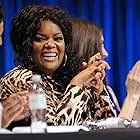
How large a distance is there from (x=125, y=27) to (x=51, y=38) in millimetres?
1955

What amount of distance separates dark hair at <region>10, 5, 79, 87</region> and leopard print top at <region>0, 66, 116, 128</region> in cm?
5

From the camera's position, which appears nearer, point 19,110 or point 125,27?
point 19,110

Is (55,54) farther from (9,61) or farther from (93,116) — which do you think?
(9,61)

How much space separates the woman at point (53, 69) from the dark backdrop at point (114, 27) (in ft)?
5.65

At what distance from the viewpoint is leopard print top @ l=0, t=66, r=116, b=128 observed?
1.60m

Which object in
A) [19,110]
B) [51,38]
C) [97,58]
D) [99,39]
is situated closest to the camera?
[19,110]

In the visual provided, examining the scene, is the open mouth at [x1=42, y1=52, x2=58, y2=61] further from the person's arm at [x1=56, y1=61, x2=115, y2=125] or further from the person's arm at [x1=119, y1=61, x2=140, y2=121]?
the person's arm at [x1=119, y1=61, x2=140, y2=121]

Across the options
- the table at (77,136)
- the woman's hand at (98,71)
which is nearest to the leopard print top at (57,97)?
the woman's hand at (98,71)

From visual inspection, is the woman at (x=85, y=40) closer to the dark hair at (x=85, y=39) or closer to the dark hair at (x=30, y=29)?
the dark hair at (x=85, y=39)

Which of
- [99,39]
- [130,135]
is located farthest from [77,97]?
[130,135]

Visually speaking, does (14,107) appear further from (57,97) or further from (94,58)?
(94,58)

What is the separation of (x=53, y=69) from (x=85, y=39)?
309 millimetres

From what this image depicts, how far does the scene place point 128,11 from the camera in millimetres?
3629

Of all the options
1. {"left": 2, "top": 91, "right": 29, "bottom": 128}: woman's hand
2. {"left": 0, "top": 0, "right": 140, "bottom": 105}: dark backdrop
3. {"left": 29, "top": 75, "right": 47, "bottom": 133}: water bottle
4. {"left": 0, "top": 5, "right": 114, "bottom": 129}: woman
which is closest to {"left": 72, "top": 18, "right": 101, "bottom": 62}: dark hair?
{"left": 0, "top": 5, "right": 114, "bottom": 129}: woman
